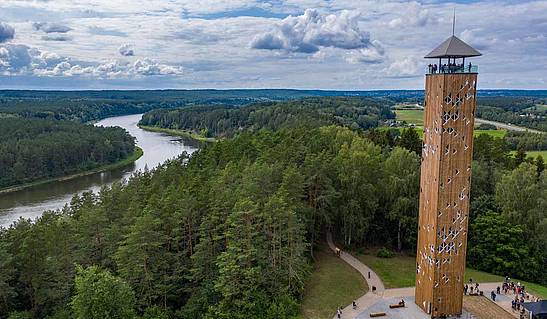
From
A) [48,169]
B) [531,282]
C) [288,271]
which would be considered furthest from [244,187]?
[48,169]

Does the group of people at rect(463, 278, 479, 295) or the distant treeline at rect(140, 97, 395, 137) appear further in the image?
the distant treeline at rect(140, 97, 395, 137)

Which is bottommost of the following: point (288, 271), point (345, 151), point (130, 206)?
point (288, 271)

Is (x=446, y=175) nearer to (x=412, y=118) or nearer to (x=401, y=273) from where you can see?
(x=401, y=273)

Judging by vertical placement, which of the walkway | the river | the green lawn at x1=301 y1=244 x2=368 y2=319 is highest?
the green lawn at x1=301 y1=244 x2=368 y2=319

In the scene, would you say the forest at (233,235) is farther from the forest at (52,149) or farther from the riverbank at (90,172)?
the forest at (52,149)

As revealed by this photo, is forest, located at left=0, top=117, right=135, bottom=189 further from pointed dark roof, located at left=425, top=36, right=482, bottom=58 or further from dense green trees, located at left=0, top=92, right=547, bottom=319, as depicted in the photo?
pointed dark roof, located at left=425, top=36, right=482, bottom=58

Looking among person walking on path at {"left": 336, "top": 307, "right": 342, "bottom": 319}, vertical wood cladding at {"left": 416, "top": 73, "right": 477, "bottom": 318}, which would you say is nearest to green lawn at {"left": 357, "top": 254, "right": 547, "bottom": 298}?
vertical wood cladding at {"left": 416, "top": 73, "right": 477, "bottom": 318}

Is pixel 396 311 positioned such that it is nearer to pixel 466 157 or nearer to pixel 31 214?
pixel 466 157
